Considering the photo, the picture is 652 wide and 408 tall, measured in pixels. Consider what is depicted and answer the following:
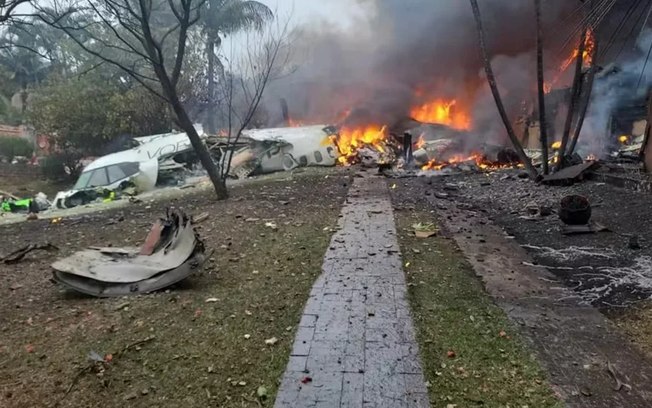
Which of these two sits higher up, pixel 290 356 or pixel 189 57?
pixel 189 57

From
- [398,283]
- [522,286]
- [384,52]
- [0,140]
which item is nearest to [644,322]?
[522,286]

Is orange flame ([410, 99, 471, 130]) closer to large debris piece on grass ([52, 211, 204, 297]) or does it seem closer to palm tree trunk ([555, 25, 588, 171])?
palm tree trunk ([555, 25, 588, 171])

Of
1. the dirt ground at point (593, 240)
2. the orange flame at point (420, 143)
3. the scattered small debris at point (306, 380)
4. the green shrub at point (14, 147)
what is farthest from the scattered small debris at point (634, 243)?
the green shrub at point (14, 147)

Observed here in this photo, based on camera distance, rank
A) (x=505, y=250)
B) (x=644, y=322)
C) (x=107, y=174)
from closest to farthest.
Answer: (x=644, y=322), (x=505, y=250), (x=107, y=174)

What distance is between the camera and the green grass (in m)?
2.58

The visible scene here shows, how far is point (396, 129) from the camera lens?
22.9 meters

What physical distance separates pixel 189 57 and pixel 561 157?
16512mm

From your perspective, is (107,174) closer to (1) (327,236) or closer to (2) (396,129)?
(1) (327,236)

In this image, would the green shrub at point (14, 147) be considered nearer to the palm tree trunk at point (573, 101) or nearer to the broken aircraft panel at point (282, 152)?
the broken aircraft panel at point (282, 152)

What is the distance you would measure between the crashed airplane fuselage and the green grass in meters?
12.5

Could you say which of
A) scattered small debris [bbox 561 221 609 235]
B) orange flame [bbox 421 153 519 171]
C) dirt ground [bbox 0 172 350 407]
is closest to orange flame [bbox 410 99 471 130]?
orange flame [bbox 421 153 519 171]

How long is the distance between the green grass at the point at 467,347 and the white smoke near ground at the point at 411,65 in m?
17.2

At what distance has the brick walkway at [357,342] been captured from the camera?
2.58 m

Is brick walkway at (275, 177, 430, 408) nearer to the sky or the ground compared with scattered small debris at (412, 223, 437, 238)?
nearer to the sky
